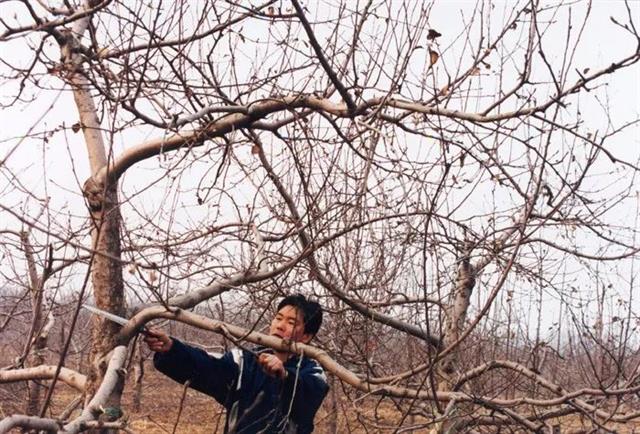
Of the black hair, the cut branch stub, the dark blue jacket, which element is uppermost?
the cut branch stub

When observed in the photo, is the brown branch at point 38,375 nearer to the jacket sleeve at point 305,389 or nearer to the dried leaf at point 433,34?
the jacket sleeve at point 305,389

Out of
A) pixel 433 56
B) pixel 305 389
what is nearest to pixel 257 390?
pixel 305 389

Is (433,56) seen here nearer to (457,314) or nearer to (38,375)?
(457,314)

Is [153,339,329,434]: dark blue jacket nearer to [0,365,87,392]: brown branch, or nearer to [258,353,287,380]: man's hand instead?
[258,353,287,380]: man's hand

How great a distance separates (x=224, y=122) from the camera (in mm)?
2939

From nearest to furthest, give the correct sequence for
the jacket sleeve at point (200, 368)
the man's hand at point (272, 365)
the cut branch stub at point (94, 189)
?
the man's hand at point (272, 365), the jacket sleeve at point (200, 368), the cut branch stub at point (94, 189)

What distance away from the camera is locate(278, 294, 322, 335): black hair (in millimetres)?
2818

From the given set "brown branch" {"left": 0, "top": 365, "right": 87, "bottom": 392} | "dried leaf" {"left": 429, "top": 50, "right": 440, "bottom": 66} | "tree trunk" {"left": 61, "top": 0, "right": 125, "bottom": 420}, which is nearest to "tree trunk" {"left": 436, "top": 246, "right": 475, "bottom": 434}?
"dried leaf" {"left": 429, "top": 50, "right": 440, "bottom": 66}

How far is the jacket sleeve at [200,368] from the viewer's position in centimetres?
250

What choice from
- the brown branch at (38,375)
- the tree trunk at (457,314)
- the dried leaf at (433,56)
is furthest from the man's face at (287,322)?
the tree trunk at (457,314)

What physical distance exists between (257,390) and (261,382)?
37mm

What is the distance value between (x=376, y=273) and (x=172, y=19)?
2.05 meters

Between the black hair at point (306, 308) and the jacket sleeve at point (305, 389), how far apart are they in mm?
197

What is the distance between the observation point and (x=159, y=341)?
8.04 ft
